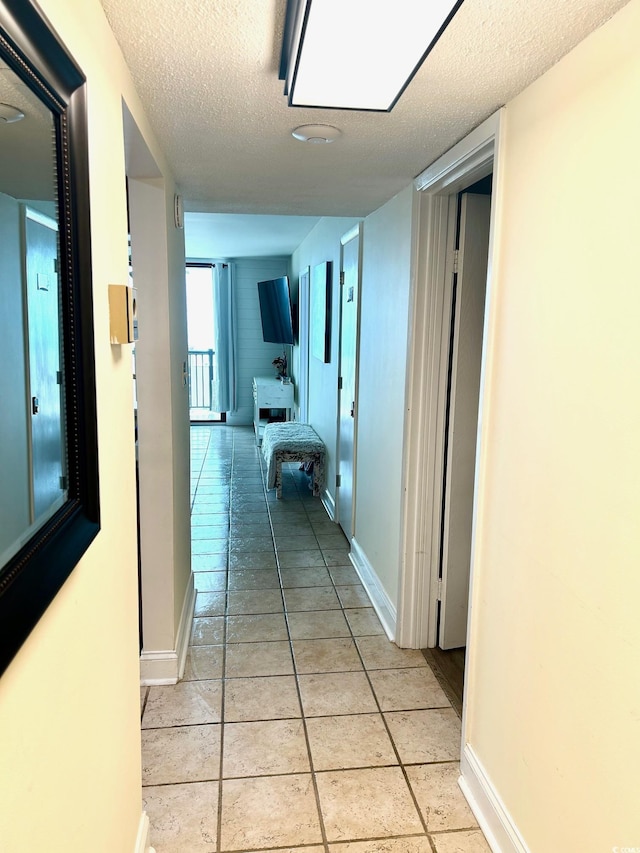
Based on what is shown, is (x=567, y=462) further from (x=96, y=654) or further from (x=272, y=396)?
(x=272, y=396)

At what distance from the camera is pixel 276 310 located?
23.7 ft

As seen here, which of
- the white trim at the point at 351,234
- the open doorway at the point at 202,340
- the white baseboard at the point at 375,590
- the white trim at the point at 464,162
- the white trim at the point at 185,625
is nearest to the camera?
the white trim at the point at 464,162

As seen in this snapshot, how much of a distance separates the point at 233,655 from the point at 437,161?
2235 millimetres

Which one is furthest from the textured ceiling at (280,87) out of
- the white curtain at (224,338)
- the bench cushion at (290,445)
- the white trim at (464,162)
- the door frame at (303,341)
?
the white curtain at (224,338)

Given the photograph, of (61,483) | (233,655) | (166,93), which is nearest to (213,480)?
(233,655)

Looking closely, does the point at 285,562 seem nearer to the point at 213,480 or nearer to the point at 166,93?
the point at 213,480

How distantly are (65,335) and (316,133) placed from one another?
4.03 ft

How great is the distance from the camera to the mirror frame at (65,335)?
2.23 feet

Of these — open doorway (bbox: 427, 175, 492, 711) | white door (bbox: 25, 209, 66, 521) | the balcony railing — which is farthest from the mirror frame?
the balcony railing

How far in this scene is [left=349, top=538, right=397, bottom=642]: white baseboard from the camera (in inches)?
111

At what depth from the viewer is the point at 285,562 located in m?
3.65

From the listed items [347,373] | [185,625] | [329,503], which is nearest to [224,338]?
[329,503]

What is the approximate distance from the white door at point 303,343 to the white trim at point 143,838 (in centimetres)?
464

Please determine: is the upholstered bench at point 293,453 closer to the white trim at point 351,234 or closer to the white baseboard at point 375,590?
the white baseboard at point 375,590
